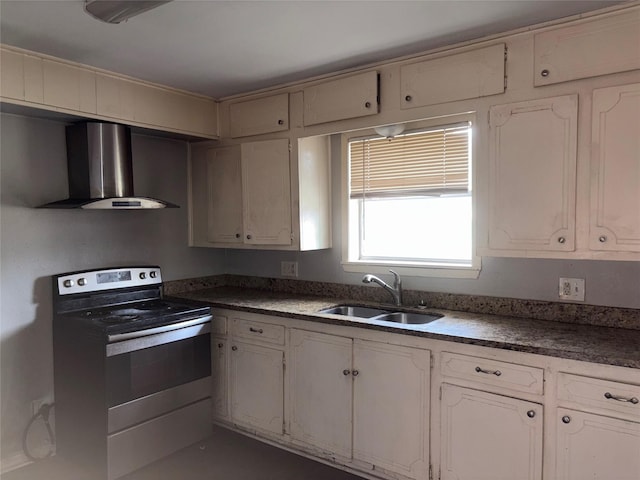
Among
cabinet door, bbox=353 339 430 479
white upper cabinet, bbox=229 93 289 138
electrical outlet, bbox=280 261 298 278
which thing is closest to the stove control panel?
electrical outlet, bbox=280 261 298 278

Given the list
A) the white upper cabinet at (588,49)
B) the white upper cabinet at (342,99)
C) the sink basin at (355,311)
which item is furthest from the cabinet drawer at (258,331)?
the white upper cabinet at (588,49)

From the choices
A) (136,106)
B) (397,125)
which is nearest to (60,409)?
(136,106)

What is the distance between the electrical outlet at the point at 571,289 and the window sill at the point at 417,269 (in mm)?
413

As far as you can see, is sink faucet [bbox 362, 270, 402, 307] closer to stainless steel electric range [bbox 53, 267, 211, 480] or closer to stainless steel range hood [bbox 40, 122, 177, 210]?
stainless steel electric range [bbox 53, 267, 211, 480]

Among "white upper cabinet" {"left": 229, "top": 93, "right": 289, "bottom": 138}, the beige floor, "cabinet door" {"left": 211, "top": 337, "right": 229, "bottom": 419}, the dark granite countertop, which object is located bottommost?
the beige floor

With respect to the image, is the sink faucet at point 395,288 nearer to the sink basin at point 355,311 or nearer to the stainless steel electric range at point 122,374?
the sink basin at point 355,311

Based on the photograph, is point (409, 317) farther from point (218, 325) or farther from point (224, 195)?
point (224, 195)

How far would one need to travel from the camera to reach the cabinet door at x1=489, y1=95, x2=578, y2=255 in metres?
2.09

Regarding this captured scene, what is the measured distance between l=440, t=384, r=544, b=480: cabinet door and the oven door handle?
1481 mm

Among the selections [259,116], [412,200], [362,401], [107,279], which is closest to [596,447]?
[362,401]

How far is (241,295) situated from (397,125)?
153 centimetres

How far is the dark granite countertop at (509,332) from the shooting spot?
1.83 m

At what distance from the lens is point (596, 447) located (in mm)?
1804

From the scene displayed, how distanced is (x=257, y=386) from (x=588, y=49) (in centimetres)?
242
